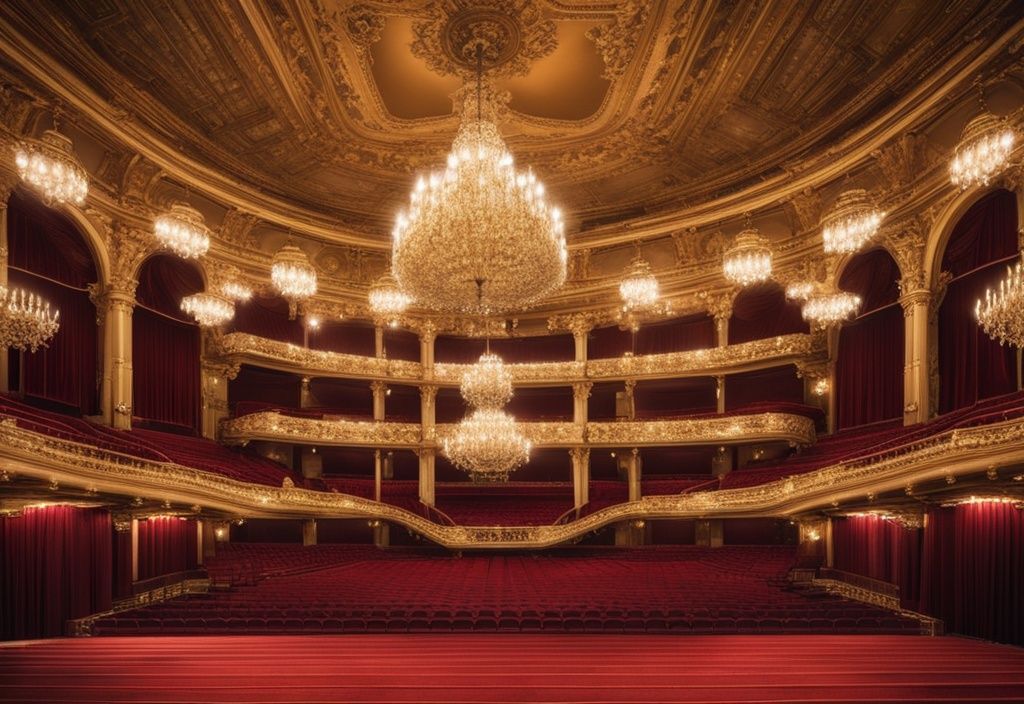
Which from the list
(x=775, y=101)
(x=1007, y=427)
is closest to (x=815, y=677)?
(x=1007, y=427)

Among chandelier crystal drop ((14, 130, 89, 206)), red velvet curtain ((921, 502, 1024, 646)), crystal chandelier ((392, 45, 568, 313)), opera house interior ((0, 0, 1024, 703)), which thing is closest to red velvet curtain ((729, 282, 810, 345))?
opera house interior ((0, 0, 1024, 703))

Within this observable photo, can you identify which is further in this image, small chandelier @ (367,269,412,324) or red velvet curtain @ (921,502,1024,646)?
small chandelier @ (367,269,412,324)

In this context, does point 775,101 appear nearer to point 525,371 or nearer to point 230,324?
point 525,371

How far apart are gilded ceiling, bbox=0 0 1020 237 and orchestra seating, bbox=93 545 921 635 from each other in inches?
368

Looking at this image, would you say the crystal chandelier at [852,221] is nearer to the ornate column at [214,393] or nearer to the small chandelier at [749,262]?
the small chandelier at [749,262]

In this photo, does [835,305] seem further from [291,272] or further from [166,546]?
[166,546]

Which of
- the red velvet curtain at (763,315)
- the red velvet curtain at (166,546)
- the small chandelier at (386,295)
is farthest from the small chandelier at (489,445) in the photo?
the red velvet curtain at (763,315)

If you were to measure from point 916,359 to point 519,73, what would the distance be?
9758mm

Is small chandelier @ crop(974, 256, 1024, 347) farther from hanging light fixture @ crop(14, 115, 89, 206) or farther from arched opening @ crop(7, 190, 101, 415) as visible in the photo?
arched opening @ crop(7, 190, 101, 415)

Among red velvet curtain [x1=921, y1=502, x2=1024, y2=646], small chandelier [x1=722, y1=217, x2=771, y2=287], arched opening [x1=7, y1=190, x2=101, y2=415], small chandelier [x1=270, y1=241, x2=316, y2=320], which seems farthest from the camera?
small chandelier [x1=722, y1=217, x2=771, y2=287]

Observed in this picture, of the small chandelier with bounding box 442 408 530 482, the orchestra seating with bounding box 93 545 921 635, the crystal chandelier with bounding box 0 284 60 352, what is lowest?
the orchestra seating with bounding box 93 545 921 635

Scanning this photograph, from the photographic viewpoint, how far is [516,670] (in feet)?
19.3

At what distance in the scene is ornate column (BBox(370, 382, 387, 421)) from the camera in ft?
71.1

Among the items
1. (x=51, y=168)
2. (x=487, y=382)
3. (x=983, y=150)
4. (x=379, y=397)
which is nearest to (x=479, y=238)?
(x=51, y=168)
